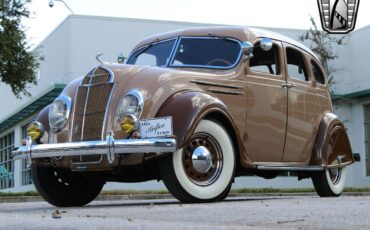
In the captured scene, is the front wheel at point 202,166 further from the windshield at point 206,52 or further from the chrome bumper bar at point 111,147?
the windshield at point 206,52

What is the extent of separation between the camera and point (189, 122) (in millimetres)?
7355

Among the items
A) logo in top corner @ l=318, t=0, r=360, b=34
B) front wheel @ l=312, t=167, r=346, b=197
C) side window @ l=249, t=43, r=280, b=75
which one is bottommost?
front wheel @ l=312, t=167, r=346, b=197

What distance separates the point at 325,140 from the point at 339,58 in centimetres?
2227

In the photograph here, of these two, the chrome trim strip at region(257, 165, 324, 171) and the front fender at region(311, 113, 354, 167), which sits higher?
the front fender at region(311, 113, 354, 167)

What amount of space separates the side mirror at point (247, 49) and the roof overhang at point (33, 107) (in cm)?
1901

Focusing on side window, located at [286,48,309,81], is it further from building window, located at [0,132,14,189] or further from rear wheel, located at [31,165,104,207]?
building window, located at [0,132,14,189]

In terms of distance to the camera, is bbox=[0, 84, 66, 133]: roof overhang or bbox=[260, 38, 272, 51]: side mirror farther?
bbox=[0, 84, 66, 133]: roof overhang

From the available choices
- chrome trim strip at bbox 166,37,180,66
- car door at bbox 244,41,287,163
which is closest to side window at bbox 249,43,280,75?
car door at bbox 244,41,287,163

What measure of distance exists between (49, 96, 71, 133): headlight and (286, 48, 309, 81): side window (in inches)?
126

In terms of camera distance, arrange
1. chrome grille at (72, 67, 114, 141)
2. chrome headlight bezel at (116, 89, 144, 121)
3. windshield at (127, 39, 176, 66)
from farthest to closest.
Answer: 1. windshield at (127, 39, 176, 66)
2. chrome grille at (72, 67, 114, 141)
3. chrome headlight bezel at (116, 89, 144, 121)

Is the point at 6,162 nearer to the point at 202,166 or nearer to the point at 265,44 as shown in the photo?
the point at 265,44

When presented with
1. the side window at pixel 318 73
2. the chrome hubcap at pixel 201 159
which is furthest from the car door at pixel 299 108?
the chrome hubcap at pixel 201 159

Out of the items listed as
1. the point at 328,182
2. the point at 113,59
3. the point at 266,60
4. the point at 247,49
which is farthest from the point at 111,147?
the point at 113,59

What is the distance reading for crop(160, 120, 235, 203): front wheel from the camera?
24.1 feet
